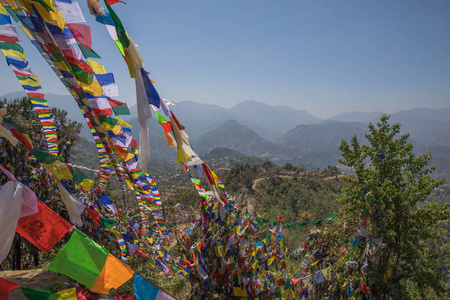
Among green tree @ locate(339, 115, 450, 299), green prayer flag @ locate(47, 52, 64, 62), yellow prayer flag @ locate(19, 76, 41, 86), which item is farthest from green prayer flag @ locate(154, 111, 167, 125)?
green tree @ locate(339, 115, 450, 299)

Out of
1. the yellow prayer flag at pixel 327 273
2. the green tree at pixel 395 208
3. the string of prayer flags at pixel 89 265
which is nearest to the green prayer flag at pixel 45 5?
the string of prayer flags at pixel 89 265

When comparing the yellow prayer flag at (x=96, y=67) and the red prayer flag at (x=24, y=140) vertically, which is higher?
the yellow prayer flag at (x=96, y=67)

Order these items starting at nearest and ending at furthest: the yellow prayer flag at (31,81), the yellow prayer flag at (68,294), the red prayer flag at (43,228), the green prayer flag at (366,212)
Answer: the red prayer flag at (43,228)
the yellow prayer flag at (68,294)
the yellow prayer flag at (31,81)
the green prayer flag at (366,212)

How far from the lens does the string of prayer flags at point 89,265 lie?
5.57 ft

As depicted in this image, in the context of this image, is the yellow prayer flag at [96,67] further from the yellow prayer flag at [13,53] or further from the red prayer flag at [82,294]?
the yellow prayer flag at [13,53]

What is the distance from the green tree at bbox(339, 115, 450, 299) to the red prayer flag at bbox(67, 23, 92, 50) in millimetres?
5087

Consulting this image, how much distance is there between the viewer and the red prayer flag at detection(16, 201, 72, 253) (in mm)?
1668

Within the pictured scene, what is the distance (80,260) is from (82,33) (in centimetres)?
208

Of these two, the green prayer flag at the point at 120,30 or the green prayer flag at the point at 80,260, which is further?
the green prayer flag at the point at 120,30

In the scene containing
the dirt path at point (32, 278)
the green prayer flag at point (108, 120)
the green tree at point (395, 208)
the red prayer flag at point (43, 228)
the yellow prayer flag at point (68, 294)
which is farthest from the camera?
the green tree at point (395, 208)

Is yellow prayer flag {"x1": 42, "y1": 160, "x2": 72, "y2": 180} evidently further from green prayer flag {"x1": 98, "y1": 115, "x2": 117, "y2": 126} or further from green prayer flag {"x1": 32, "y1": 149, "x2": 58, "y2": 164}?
green prayer flag {"x1": 98, "y1": 115, "x2": 117, "y2": 126}

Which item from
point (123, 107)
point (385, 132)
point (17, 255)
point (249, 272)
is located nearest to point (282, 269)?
point (249, 272)

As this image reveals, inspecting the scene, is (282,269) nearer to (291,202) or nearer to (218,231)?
(218,231)

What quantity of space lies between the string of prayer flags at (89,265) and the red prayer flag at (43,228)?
0.11 m
